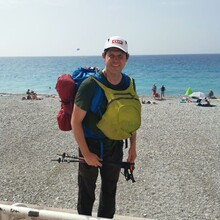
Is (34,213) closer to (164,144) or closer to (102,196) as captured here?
(102,196)

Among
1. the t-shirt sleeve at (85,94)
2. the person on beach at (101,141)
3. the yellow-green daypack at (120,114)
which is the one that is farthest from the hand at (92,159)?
the t-shirt sleeve at (85,94)

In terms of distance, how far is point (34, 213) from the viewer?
99.7 inches

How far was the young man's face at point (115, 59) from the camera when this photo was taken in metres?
2.99

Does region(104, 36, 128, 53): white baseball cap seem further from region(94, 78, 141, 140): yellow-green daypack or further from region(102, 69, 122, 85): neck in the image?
region(94, 78, 141, 140): yellow-green daypack

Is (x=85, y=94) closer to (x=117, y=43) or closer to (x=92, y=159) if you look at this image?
(x=117, y=43)

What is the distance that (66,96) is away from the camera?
10.3 feet

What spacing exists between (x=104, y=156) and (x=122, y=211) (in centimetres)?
297

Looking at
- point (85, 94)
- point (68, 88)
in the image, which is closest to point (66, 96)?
point (68, 88)

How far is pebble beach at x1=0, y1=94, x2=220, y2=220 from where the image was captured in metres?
6.17

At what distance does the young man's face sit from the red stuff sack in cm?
44

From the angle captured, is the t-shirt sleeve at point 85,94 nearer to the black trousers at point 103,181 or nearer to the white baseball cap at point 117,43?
the white baseball cap at point 117,43

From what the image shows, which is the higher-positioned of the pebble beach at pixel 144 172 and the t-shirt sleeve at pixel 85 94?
the t-shirt sleeve at pixel 85 94

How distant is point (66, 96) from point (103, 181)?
1124 millimetres

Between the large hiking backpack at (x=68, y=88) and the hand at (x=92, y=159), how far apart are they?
1.37 feet
